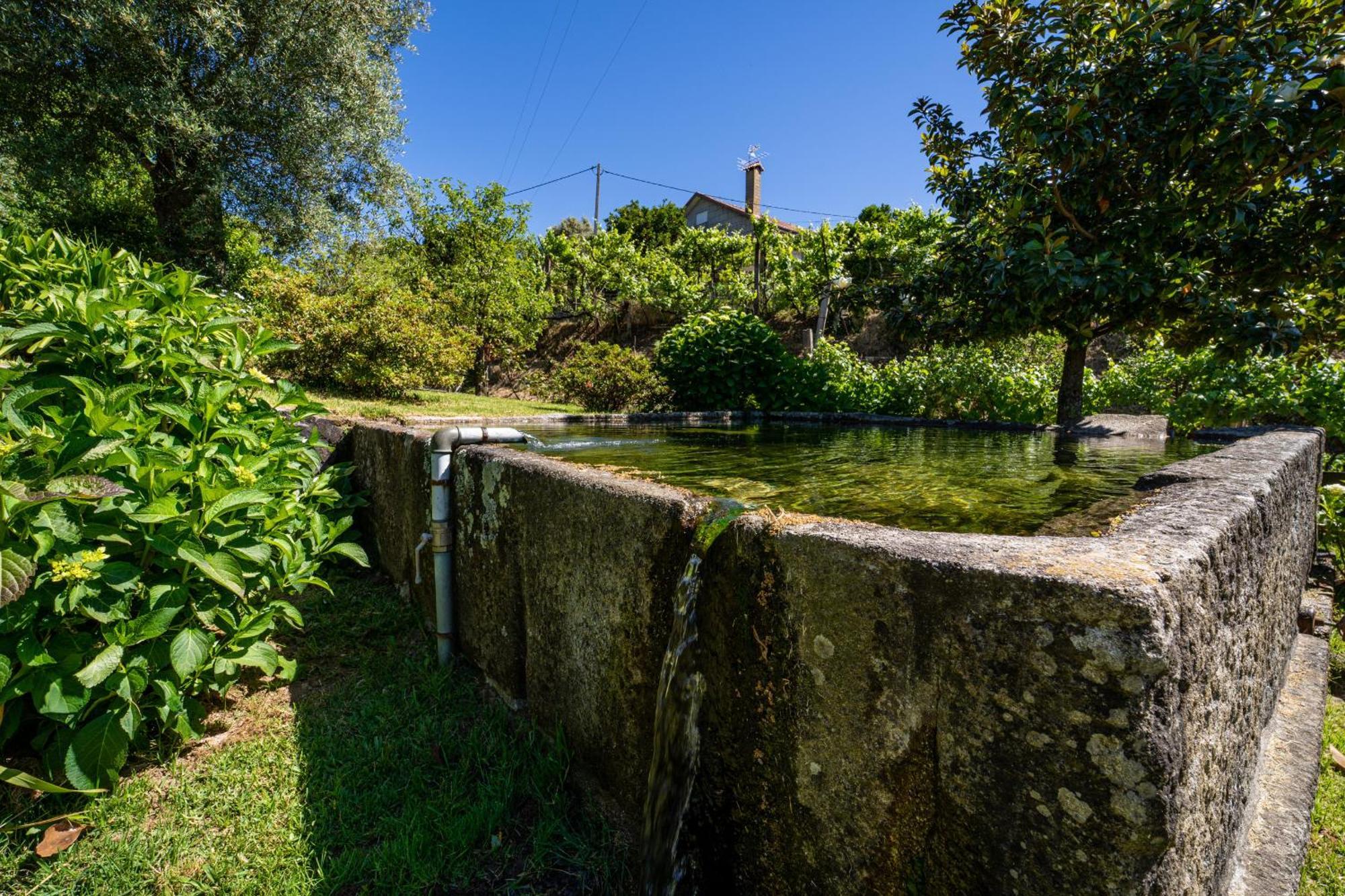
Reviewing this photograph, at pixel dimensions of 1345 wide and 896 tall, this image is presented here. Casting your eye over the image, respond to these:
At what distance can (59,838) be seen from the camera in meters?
1.75

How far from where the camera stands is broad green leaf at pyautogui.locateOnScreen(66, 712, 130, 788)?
70.8 inches

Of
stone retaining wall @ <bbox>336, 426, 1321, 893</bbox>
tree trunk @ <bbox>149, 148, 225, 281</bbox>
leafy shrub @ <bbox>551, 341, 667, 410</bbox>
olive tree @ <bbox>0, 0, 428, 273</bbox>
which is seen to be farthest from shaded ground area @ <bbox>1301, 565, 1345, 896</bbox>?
tree trunk @ <bbox>149, 148, 225, 281</bbox>

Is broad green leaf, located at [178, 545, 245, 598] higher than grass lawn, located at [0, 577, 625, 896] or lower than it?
higher

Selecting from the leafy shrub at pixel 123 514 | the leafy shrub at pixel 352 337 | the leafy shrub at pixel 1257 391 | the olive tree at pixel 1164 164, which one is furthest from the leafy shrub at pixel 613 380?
the leafy shrub at pixel 123 514

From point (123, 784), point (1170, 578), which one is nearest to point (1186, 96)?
point (1170, 578)

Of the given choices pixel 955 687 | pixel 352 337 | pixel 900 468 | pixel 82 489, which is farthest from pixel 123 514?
pixel 352 337

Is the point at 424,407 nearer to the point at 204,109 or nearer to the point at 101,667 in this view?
the point at 101,667

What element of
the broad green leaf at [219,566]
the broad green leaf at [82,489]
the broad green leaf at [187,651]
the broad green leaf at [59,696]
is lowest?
the broad green leaf at [59,696]

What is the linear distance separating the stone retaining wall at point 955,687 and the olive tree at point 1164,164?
3.30 metres

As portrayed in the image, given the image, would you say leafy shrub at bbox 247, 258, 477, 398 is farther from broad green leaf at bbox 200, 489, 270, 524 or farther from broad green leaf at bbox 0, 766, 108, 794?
broad green leaf at bbox 0, 766, 108, 794

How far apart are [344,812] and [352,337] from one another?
7263 millimetres

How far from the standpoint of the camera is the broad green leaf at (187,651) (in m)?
1.82

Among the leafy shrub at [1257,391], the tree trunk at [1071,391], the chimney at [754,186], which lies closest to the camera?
the leafy shrub at [1257,391]

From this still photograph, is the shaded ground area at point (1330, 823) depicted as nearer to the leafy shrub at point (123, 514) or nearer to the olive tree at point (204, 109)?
the leafy shrub at point (123, 514)
